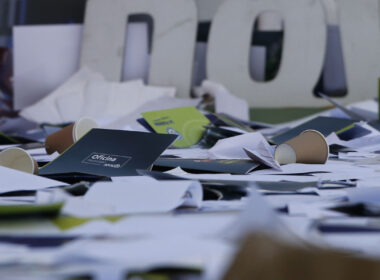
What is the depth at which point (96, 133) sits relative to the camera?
4.26 ft

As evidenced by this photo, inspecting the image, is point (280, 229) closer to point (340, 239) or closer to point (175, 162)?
point (340, 239)

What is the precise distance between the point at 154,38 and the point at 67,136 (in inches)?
62.6

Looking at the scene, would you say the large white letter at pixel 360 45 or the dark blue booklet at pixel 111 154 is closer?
the dark blue booklet at pixel 111 154

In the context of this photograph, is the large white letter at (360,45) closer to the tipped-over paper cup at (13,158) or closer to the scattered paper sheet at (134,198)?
the tipped-over paper cup at (13,158)

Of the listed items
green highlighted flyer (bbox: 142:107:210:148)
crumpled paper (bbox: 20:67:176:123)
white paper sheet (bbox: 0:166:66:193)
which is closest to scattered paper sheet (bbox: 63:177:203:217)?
white paper sheet (bbox: 0:166:66:193)

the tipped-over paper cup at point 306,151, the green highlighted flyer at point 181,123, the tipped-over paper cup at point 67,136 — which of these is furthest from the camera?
the green highlighted flyer at point 181,123

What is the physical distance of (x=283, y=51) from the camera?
2.78 metres

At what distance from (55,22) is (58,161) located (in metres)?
2.21

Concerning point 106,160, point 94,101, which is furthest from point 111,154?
point 94,101

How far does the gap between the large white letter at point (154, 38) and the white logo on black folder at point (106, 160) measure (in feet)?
5.64

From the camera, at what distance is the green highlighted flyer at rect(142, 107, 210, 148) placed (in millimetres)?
1584

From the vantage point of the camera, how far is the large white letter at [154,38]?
9.59ft

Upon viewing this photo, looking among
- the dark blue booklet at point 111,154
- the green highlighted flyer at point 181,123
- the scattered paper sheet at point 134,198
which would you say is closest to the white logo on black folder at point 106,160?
the dark blue booklet at point 111,154

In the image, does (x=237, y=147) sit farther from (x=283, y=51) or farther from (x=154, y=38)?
(x=154, y=38)
